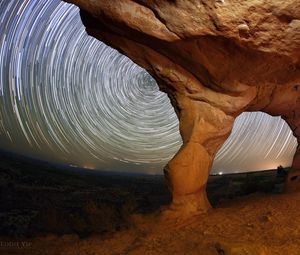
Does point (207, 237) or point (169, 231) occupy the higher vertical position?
point (207, 237)

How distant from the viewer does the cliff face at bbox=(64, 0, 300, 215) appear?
12.9 feet

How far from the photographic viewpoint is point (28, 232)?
28.2 ft

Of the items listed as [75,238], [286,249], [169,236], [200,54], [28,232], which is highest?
[200,54]

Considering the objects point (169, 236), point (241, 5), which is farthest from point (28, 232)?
point (241, 5)

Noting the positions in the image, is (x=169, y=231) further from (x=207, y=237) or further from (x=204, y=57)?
(x=204, y=57)

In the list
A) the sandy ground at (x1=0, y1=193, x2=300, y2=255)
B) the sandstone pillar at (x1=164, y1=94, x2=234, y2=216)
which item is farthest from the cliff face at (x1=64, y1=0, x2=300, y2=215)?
the sandy ground at (x1=0, y1=193, x2=300, y2=255)

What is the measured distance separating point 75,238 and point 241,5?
4.98 metres

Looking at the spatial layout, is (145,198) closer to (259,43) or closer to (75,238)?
(75,238)

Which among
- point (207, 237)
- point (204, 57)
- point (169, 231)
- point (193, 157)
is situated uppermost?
point (204, 57)

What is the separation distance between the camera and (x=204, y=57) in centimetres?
512

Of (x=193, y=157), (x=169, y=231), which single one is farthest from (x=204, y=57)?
(x=169, y=231)

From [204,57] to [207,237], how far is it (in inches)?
118

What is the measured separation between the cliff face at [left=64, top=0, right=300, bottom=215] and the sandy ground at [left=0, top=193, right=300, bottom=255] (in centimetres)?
76

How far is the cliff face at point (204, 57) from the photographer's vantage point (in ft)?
12.9
